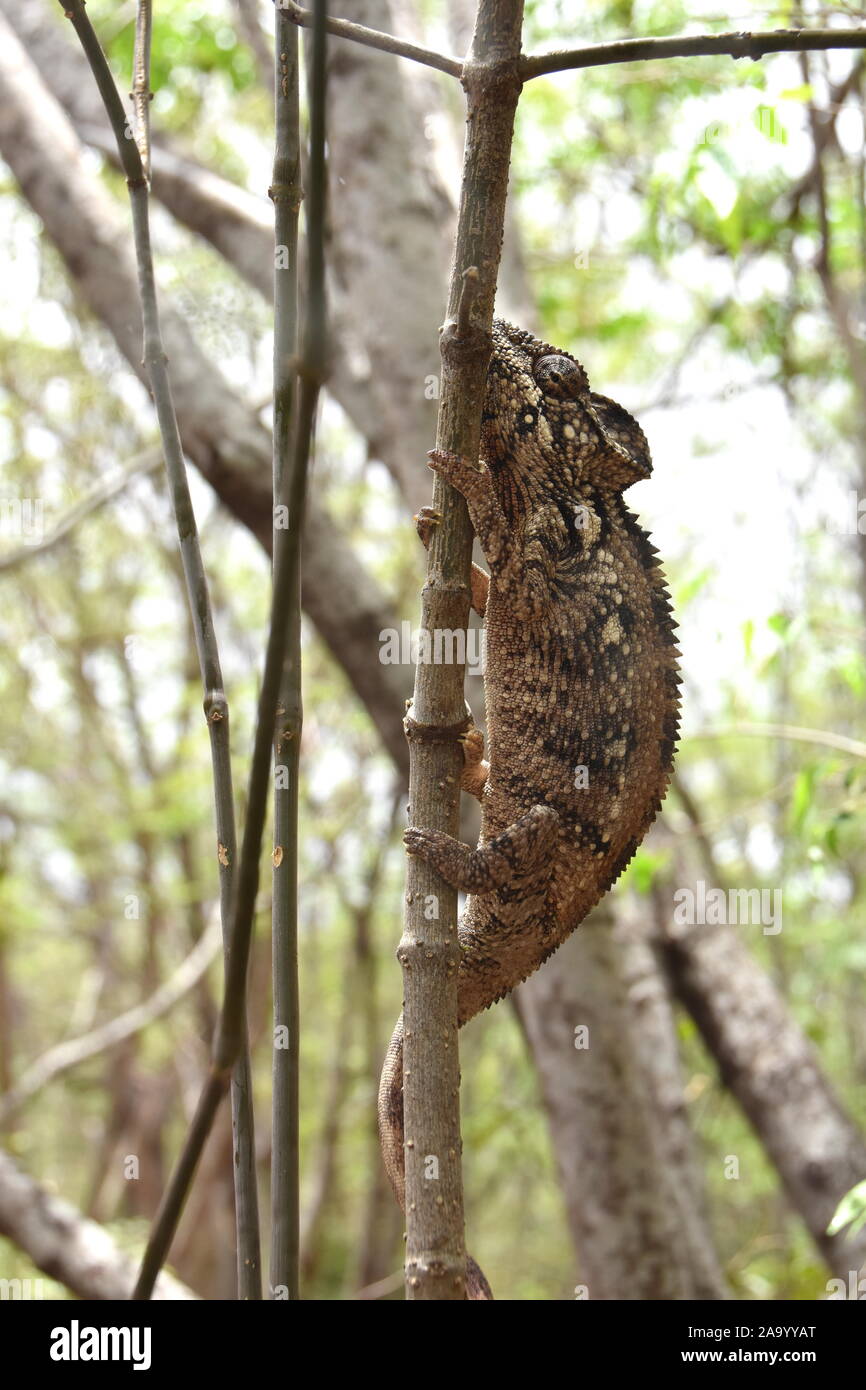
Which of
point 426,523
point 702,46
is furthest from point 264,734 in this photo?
point 702,46

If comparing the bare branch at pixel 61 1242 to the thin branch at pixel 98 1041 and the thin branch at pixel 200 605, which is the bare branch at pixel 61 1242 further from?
the thin branch at pixel 200 605

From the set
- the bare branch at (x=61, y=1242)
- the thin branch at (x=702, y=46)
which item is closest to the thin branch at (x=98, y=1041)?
the bare branch at (x=61, y=1242)

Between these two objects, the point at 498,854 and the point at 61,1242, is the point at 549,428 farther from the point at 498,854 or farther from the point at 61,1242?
the point at 61,1242

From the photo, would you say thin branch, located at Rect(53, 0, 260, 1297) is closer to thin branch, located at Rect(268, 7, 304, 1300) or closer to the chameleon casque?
thin branch, located at Rect(268, 7, 304, 1300)

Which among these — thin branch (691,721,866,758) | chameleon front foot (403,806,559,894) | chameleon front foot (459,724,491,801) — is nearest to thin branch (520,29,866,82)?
chameleon front foot (403,806,559,894)

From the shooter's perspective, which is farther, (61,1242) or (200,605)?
(61,1242)

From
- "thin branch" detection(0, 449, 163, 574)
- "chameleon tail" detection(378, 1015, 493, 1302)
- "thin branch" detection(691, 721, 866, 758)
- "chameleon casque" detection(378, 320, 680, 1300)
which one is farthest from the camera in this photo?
"thin branch" detection(0, 449, 163, 574)
